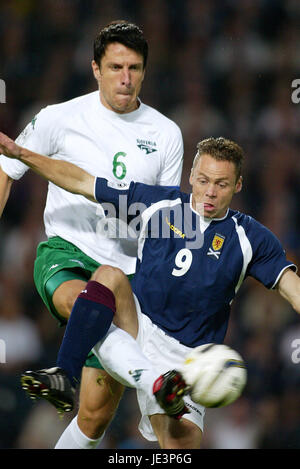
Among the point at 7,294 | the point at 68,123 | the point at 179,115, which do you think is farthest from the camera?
the point at 179,115

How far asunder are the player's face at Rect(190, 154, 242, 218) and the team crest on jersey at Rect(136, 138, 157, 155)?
1.96 ft

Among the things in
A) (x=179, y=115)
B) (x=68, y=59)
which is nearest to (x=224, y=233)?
(x=179, y=115)

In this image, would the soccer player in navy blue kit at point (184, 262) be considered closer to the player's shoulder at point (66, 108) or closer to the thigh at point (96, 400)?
the thigh at point (96, 400)

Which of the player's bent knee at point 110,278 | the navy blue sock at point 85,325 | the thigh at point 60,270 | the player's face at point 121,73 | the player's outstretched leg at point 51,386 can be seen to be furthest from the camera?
the player's face at point 121,73

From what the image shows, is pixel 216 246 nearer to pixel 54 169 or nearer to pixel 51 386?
pixel 54 169

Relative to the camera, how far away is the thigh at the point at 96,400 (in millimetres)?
4477

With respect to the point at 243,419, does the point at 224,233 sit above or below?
above

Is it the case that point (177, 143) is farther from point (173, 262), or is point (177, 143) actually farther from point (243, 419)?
point (243, 419)

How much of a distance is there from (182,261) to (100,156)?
89 cm

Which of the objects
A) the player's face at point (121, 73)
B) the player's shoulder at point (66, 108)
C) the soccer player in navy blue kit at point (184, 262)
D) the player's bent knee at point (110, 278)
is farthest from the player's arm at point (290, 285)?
the player's shoulder at point (66, 108)

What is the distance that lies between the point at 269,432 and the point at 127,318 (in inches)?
118

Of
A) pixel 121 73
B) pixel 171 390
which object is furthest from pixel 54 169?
pixel 171 390

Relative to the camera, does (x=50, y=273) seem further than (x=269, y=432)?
No

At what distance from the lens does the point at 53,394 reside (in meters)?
3.52
